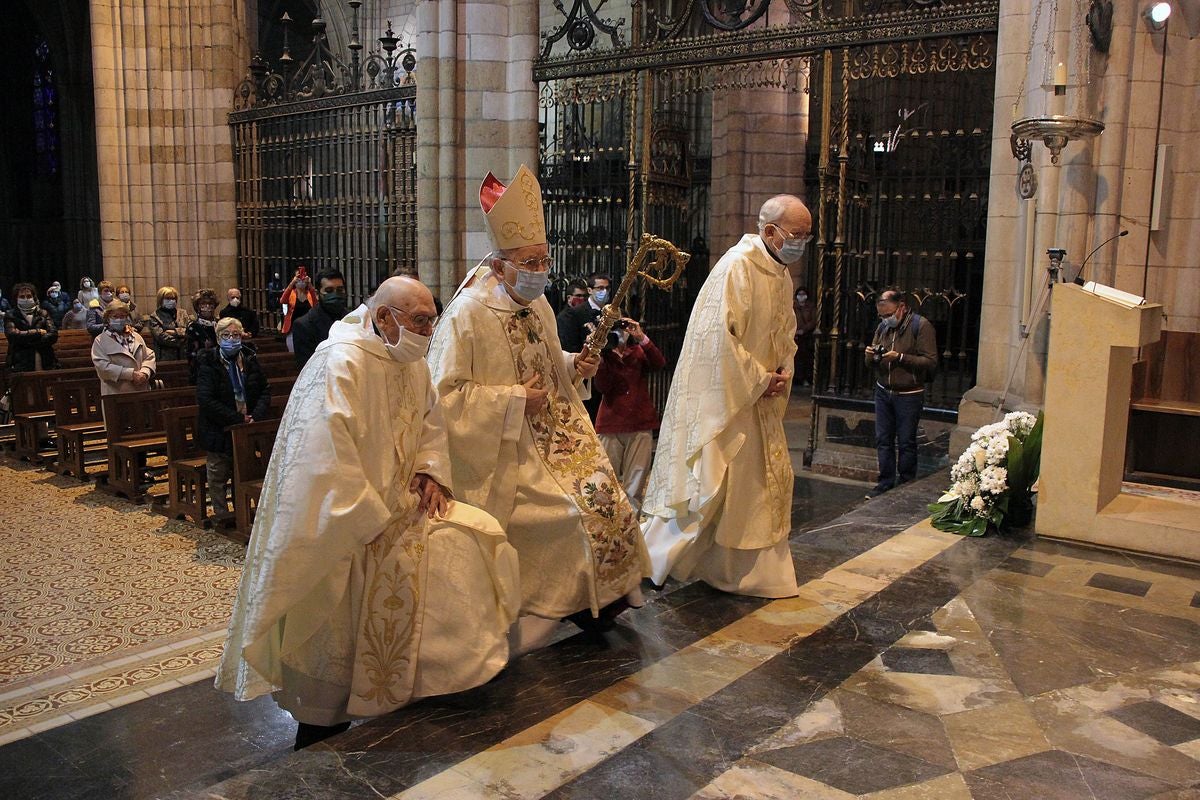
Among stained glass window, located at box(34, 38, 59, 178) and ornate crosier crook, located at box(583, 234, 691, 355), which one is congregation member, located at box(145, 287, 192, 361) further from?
stained glass window, located at box(34, 38, 59, 178)

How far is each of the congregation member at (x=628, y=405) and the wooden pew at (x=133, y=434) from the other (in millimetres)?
3283

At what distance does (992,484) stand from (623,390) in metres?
2.53

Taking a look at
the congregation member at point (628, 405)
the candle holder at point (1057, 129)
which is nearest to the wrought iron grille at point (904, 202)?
the candle holder at point (1057, 129)

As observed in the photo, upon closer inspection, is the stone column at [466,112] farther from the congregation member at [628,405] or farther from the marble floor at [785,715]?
the marble floor at [785,715]

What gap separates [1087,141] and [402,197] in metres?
7.40

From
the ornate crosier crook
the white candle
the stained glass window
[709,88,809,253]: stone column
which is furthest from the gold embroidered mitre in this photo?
the stained glass window

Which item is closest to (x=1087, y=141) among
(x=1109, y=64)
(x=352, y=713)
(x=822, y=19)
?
(x=1109, y=64)

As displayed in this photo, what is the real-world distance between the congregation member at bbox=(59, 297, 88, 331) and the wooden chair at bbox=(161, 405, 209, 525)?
6394mm

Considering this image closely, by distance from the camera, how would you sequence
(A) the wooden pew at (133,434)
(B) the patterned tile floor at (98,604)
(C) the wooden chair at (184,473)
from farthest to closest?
(A) the wooden pew at (133,434)
(C) the wooden chair at (184,473)
(B) the patterned tile floor at (98,604)

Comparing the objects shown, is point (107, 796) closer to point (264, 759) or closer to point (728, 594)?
point (264, 759)

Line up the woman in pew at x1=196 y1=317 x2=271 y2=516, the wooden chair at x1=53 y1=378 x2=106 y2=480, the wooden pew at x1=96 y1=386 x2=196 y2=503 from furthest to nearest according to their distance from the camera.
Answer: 1. the wooden chair at x1=53 y1=378 x2=106 y2=480
2. the wooden pew at x1=96 y1=386 x2=196 y2=503
3. the woman in pew at x1=196 y1=317 x2=271 y2=516

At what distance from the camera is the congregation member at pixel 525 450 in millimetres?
3840

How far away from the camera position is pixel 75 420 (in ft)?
28.5

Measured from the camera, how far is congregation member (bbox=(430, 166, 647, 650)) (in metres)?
3.84
